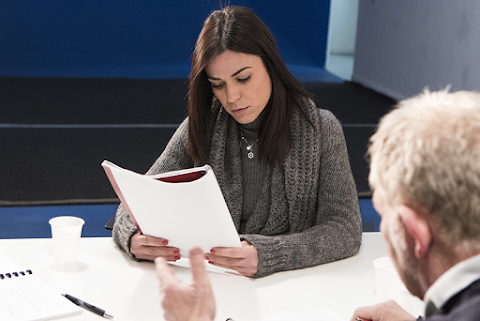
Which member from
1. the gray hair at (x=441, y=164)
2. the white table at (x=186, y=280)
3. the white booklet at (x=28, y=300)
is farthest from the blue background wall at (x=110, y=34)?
the gray hair at (x=441, y=164)

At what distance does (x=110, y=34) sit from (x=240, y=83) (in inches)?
148

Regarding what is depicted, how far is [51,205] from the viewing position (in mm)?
3594

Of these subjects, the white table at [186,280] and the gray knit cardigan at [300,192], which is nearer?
the white table at [186,280]

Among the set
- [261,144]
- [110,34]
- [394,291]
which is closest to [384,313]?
[394,291]

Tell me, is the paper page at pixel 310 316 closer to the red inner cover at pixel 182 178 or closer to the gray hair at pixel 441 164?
the red inner cover at pixel 182 178

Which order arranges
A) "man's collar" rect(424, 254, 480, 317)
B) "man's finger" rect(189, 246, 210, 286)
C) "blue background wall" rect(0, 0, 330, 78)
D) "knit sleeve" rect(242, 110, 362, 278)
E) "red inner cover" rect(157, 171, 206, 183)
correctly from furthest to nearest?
"blue background wall" rect(0, 0, 330, 78), "knit sleeve" rect(242, 110, 362, 278), "red inner cover" rect(157, 171, 206, 183), "man's finger" rect(189, 246, 210, 286), "man's collar" rect(424, 254, 480, 317)

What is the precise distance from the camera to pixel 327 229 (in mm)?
1482

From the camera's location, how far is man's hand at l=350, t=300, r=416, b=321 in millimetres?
1021

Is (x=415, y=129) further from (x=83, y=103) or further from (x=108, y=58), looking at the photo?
(x=83, y=103)

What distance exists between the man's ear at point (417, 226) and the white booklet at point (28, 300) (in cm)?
73

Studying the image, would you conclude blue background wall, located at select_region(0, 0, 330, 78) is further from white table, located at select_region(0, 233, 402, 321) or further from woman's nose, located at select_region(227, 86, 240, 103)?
white table, located at select_region(0, 233, 402, 321)

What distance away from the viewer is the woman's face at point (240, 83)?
1.56 metres

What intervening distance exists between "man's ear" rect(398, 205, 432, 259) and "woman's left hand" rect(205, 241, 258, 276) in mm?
675

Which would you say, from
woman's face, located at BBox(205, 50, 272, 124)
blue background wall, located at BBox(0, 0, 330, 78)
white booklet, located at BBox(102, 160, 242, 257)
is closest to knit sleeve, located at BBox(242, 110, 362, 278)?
white booklet, located at BBox(102, 160, 242, 257)
